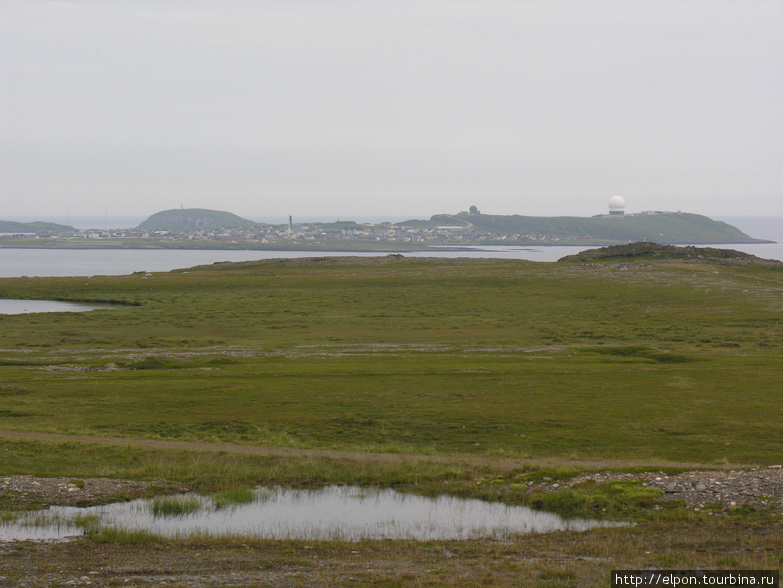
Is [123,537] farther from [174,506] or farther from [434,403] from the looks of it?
[434,403]

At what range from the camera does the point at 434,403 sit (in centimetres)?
3838

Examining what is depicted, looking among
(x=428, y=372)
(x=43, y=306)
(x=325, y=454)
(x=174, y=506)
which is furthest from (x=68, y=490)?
(x=43, y=306)

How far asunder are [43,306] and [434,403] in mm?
74474

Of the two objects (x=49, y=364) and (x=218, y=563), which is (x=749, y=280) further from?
(x=218, y=563)

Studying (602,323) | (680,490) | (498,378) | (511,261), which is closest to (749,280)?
(602,323)

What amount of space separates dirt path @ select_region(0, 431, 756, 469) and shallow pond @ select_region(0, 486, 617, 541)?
3.65 meters

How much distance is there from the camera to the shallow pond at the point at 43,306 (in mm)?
91812

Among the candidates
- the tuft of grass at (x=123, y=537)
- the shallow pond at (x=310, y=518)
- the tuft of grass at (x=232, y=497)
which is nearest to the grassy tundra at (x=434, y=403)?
the tuft of grass at (x=123, y=537)

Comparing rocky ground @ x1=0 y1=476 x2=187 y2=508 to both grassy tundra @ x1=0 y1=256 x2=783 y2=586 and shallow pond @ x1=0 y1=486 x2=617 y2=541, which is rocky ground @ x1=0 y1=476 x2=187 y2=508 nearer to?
shallow pond @ x1=0 y1=486 x2=617 y2=541

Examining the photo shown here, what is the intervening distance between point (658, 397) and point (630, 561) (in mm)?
22489

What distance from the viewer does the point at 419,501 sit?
82.5 feet

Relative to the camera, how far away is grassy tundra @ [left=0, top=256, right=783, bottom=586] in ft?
71.6

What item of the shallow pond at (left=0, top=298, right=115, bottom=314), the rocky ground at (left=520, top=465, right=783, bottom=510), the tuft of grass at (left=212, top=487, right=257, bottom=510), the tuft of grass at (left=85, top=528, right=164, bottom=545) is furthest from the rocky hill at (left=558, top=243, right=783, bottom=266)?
the tuft of grass at (left=85, top=528, right=164, bottom=545)

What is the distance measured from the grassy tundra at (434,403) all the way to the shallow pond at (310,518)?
1.04m
